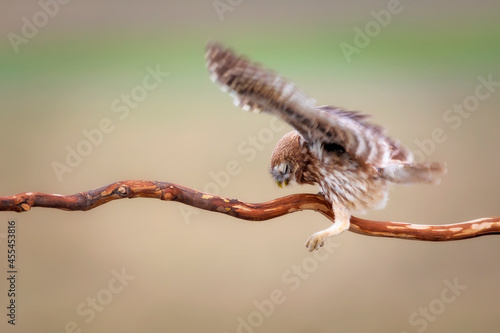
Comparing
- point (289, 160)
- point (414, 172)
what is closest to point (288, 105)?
point (289, 160)

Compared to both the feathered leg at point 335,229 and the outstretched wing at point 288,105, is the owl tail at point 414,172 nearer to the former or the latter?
the outstretched wing at point 288,105

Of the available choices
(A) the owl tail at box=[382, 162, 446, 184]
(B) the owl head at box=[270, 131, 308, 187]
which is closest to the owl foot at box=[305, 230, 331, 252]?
(B) the owl head at box=[270, 131, 308, 187]

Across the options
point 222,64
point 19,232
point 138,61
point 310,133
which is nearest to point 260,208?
point 310,133

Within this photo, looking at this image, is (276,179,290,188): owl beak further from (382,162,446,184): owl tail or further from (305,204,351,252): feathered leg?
(382,162,446,184): owl tail

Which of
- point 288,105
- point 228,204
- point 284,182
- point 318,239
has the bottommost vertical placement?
point 318,239

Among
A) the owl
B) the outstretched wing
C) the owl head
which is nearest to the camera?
the outstretched wing

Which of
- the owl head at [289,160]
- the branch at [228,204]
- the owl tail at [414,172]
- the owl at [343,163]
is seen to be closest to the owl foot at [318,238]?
the owl at [343,163]

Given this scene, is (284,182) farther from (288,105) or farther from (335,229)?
(288,105)
